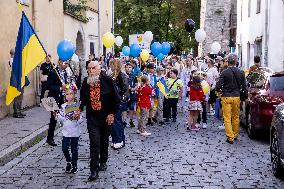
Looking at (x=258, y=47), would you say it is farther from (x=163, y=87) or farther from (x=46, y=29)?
(x=163, y=87)

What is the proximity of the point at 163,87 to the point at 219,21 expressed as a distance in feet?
109

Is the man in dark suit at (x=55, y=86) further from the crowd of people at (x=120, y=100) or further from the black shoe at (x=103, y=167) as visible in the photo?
the black shoe at (x=103, y=167)

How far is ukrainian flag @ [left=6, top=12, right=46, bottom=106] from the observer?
33.8 feet

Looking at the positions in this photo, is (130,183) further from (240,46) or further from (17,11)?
(240,46)

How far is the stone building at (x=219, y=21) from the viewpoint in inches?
1880

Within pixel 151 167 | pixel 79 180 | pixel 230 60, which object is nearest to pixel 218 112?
pixel 230 60

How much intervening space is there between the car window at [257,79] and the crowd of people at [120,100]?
570 millimetres

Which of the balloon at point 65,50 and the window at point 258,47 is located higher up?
the window at point 258,47

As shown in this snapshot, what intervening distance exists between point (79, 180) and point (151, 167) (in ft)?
4.67

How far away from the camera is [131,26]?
54906 millimetres

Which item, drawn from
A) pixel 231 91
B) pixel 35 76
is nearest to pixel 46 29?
pixel 35 76

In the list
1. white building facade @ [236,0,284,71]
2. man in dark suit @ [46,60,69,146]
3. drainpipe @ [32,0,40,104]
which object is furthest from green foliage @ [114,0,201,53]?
man in dark suit @ [46,60,69,146]

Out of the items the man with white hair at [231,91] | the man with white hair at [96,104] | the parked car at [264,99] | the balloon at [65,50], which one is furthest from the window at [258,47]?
the man with white hair at [96,104]

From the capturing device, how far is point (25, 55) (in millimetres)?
10398
